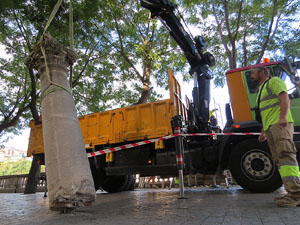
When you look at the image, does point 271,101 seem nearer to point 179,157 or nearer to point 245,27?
point 179,157

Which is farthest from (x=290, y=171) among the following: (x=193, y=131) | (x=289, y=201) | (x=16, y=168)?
(x=16, y=168)

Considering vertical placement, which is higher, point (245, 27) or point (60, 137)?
point (245, 27)

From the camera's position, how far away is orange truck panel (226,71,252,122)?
5.55m

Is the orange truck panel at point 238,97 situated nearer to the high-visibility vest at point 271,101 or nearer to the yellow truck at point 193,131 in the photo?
the yellow truck at point 193,131

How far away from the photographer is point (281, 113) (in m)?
3.17

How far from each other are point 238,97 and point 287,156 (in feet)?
9.08

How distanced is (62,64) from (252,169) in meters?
4.37

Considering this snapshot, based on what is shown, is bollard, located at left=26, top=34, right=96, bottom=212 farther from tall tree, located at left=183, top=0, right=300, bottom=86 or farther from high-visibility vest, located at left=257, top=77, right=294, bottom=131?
tall tree, located at left=183, top=0, right=300, bottom=86

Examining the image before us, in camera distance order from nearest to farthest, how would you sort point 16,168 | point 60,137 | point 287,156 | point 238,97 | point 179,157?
point 60,137 < point 287,156 < point 179,157 < point 238,97 < point 16,168

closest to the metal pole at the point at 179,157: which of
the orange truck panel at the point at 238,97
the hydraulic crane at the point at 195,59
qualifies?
the hydraulic crane at the point at 195,59

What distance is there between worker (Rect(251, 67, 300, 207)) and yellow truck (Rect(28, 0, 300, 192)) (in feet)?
5.93

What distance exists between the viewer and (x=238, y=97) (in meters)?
5.70

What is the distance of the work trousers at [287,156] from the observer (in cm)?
300

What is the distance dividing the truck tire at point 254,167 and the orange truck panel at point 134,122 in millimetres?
1665
